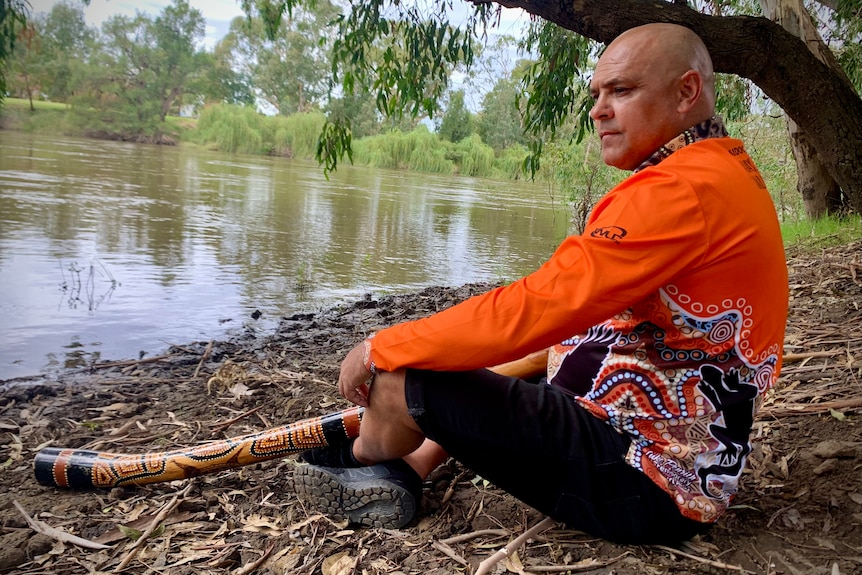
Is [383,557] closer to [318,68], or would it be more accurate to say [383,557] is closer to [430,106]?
[430,106]

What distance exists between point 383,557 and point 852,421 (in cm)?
165

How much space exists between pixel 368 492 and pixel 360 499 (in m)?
0.04

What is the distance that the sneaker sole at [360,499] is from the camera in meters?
1.99

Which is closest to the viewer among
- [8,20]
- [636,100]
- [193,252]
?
[636,100]

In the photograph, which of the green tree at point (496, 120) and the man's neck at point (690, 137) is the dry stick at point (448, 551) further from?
the green tree at point (496, 120)

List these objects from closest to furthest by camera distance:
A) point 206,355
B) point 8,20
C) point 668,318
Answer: point 668,318 < point 8,20 < point 206,355

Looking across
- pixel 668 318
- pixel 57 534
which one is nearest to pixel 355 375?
pixel 668 318

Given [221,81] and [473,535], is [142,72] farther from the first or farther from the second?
[473,535]

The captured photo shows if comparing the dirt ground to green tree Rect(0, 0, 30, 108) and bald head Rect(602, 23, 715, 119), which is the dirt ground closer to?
bald head Rect(602, 23, 715, 119)

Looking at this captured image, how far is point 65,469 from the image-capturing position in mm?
2463

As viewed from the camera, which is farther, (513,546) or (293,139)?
(293,139)

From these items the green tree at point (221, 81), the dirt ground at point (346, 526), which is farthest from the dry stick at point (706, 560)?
the green tree at point (221, 81)

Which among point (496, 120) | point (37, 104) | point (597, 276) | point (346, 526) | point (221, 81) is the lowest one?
point (346, 526)

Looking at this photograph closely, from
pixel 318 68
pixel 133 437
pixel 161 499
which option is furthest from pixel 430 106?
pixel 318 68
